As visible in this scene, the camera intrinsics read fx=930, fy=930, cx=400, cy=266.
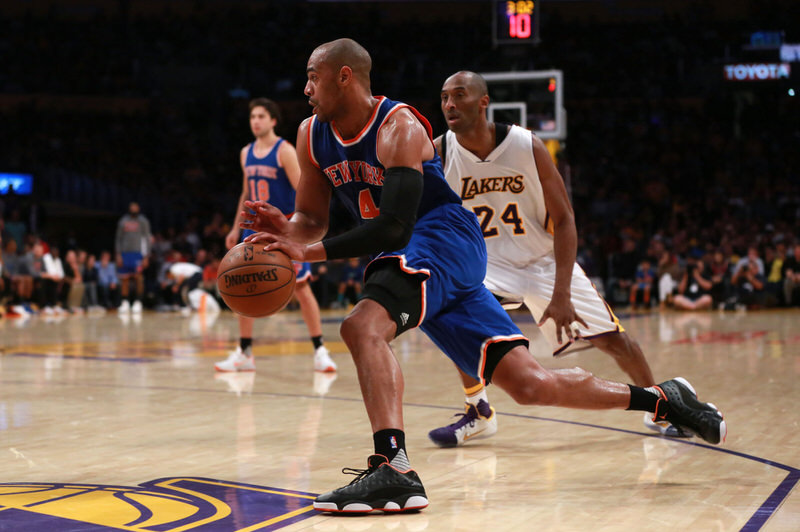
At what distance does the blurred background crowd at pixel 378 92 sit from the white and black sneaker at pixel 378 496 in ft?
51.4

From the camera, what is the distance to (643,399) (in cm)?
395

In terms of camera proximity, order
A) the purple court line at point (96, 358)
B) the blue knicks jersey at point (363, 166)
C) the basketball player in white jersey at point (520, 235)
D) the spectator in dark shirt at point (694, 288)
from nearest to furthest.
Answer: the blue knicks jersey at point (363, 166)
the basketball player in white jersey at point (520, 235)
the purple court line at point (96, 358)
the spectator in dark shirt at point (694, 288)

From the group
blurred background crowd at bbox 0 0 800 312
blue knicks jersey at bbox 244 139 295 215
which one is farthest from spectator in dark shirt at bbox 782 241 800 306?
blue knicks jersey at bbox 244 139 295 215

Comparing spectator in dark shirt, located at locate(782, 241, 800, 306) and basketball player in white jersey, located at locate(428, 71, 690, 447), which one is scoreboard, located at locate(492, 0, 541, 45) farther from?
basketball player in white jersey, located at locate(428, 71, 690, 447)

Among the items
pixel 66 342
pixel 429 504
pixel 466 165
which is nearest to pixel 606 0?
pixel 66 342

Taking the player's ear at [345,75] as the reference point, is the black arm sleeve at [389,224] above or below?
below

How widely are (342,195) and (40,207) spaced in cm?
1939

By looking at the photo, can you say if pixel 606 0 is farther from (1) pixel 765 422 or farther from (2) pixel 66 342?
(1) pixel 765 422

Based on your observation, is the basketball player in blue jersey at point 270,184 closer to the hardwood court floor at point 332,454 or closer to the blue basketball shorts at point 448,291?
the hardwood court floor at point 332,454

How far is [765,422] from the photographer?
511 cm

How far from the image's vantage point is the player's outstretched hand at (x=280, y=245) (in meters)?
3.33

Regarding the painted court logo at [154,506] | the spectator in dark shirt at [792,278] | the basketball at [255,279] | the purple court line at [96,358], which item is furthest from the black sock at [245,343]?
the spectator in dark shirt at [792,278]

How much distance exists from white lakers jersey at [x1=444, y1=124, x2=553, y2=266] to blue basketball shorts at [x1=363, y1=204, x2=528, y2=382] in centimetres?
112

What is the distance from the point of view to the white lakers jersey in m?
4.91
